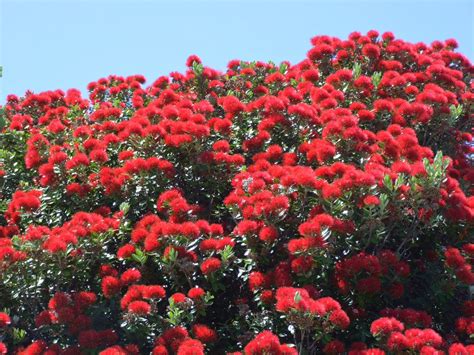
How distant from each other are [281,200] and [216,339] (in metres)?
1.11

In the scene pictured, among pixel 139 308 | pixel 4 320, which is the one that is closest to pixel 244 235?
pixel 139 308

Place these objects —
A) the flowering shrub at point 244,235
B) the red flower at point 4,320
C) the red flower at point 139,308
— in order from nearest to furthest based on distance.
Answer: the red flower at point 139,308
the flowering shrub at point 244,235
the red flower at point 4,320

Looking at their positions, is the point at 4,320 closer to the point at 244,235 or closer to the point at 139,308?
the point at 139,308

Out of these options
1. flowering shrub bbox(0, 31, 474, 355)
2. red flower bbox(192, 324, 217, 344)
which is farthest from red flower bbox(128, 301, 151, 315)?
red flower bbox(192, 324, 217, 344)

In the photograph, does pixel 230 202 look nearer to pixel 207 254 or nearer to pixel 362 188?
pixel 207 254

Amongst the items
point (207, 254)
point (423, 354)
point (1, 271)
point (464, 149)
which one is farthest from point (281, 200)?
point (464, 149)

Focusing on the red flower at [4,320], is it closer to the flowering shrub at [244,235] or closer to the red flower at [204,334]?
the flowering shrub at [244,235]

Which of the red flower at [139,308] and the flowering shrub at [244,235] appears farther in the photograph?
the flowering shrub at [244,235]

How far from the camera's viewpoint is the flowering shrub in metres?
4.61

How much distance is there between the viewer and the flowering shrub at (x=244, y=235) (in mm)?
4613

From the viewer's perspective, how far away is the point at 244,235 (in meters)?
4.85

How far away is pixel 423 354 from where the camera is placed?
417cm

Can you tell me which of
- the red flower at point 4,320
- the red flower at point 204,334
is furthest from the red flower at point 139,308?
the red flower at point 4,320

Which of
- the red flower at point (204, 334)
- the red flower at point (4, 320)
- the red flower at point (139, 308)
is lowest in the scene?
the red flower at point (204, 334)
